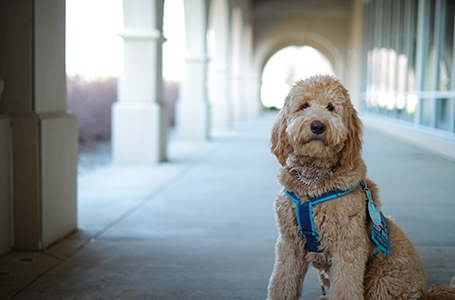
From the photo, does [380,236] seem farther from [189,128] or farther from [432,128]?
[189,128]

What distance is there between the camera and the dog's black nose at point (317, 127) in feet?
6.80

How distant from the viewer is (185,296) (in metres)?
2.81

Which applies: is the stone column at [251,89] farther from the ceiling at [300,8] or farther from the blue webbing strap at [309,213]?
the blue webbing strap at [309,213]

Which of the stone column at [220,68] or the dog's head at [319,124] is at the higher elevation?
the stone column at [220,68]

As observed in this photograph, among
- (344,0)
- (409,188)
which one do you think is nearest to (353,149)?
(409,188)

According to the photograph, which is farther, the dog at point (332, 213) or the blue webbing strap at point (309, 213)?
the blue webbing strap at point (309, 213)

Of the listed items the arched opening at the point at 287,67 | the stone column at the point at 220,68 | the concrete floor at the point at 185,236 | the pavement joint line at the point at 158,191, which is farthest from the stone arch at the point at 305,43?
the concrete floor at the point at 185,236

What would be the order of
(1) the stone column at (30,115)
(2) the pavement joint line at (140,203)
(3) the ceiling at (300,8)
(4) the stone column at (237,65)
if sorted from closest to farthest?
(2) the pavement joint line at (140,203) < (1) the stone column at (30,115) < (4) the stone column at (237,65) < (3) the ceiling at (300,8)

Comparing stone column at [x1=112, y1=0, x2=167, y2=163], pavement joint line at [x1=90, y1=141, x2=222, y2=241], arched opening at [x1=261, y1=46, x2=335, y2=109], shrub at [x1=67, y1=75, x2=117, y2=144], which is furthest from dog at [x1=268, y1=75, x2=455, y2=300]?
arched opening at [x1=261, y1=46, x2=335, y2=109]

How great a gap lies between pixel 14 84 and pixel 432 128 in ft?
29.2

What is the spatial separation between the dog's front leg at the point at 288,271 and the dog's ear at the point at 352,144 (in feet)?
1.63

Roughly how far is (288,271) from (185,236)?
1.76 metres

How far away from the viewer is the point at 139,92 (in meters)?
8.29

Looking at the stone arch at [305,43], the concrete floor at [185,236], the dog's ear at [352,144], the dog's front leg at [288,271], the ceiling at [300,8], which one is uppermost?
the ceiling at [300,8]
